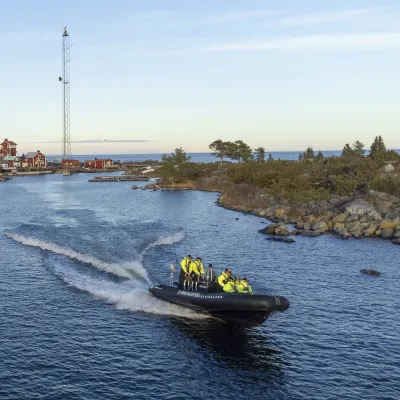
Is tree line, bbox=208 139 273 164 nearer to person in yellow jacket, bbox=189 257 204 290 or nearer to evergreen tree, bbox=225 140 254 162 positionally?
evergreen tree, bbox=225 140 254 162

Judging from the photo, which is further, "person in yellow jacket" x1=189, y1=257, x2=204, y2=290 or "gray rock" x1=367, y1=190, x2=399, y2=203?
"gray rock" x1=367, y1=190, x2=399, y2=203

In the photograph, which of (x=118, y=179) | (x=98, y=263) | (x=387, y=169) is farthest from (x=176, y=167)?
(x=98, y=263)

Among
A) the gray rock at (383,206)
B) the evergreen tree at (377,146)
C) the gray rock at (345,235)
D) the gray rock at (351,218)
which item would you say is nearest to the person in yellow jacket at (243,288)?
the gray rock at (345,235)

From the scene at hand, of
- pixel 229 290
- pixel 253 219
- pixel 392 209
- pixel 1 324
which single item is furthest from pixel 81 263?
pixel 392 209

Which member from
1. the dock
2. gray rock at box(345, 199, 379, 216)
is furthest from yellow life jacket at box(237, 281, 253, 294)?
the dock

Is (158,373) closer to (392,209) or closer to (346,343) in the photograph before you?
(346,343)

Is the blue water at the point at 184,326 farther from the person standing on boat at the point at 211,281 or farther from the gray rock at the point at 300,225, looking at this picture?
the gray rock at the point at 300,225

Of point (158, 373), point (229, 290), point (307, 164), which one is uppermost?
point (307, 164)

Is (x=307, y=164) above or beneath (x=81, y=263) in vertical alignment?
above
